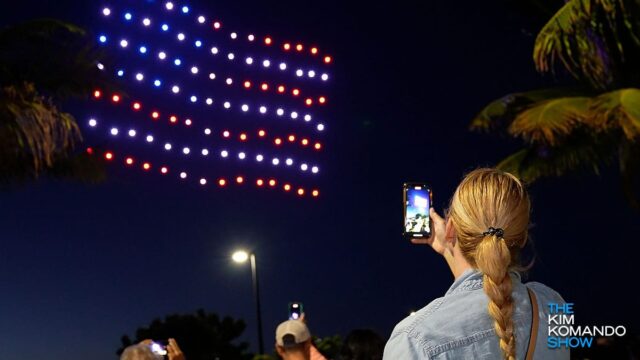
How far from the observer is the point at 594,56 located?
1518cm

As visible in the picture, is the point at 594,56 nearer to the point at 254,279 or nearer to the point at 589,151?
the point at 589,151

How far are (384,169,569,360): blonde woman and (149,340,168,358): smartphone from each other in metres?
3.06

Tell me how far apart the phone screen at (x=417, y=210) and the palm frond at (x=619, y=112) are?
34.4 ft

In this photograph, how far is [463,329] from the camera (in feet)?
7.54

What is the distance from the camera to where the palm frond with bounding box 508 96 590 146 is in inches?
555

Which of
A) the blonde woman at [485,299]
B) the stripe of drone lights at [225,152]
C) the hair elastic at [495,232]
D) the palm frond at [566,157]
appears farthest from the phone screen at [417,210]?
the palm frond at [566,157]

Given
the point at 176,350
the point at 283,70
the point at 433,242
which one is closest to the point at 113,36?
the point at 283,70

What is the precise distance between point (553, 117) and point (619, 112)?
109 cm

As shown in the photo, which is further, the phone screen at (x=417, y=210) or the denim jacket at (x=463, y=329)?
the phone screen at (x=417, y=210)

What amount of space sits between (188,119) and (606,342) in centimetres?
714

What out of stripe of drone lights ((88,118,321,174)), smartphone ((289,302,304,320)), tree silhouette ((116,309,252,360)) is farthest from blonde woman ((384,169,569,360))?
tree silhouette ((116,309,252,360))

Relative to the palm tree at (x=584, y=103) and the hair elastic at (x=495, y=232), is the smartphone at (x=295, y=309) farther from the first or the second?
the hair elastic at (x=495, y=232)

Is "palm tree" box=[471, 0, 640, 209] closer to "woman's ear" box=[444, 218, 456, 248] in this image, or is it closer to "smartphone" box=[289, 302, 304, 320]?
"smartphone" box=[289, 302, 304, 320]

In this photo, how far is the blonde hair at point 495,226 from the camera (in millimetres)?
2291
